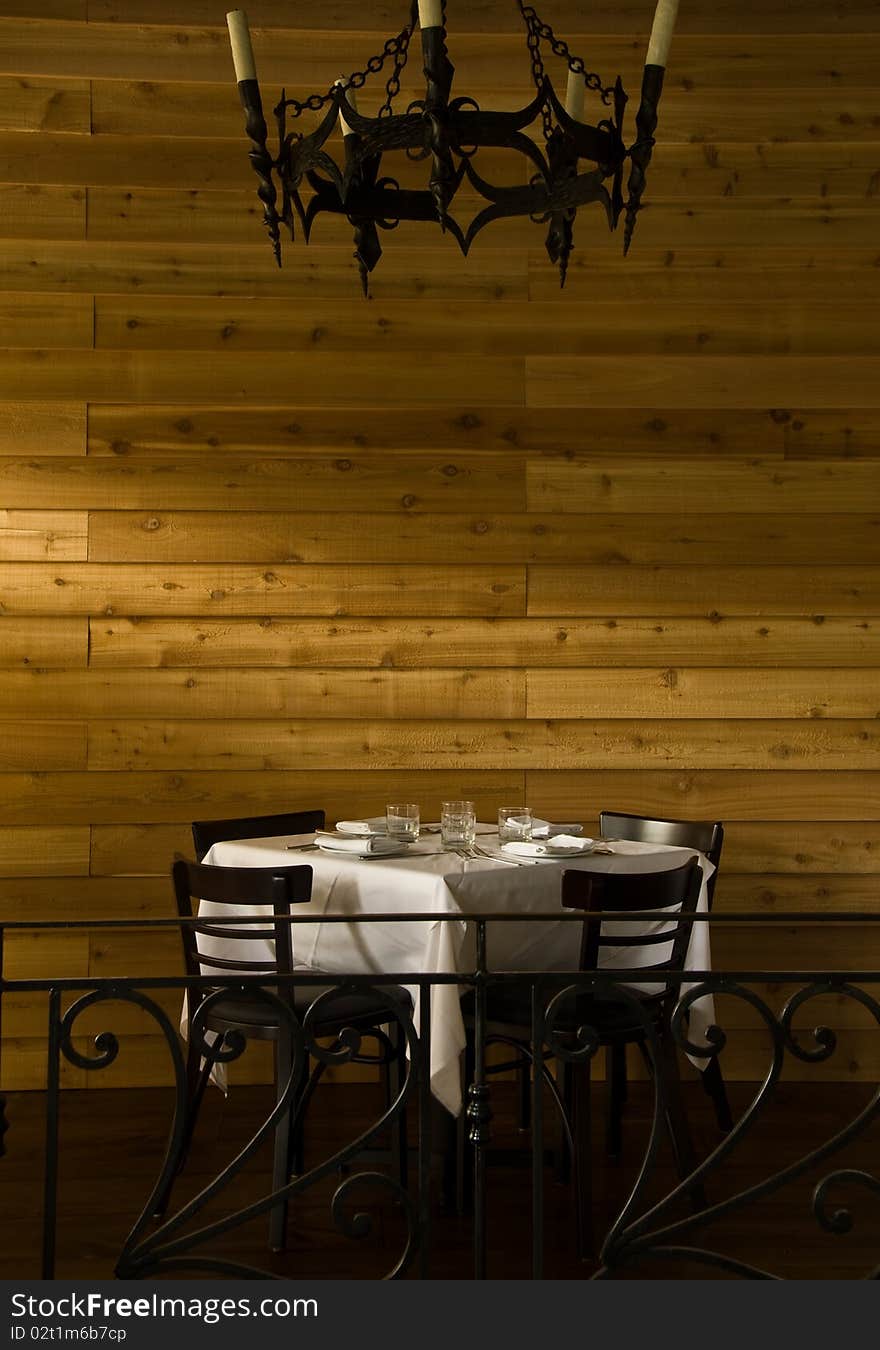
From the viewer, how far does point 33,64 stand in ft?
14.4

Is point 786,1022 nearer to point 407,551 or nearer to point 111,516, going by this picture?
point 407,551

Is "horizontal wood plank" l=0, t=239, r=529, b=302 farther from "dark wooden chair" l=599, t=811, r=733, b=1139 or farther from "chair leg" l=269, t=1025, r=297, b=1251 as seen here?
"chair leg" l=269, t=1025, r=297, b=1251

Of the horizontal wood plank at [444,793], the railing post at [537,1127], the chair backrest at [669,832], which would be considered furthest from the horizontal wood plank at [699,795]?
the railing post at [537,1127]

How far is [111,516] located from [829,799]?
2.62 m

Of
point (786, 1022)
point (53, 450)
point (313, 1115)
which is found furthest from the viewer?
point (53, 450)

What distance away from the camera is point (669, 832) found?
3.98 metres

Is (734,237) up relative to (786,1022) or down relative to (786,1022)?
up

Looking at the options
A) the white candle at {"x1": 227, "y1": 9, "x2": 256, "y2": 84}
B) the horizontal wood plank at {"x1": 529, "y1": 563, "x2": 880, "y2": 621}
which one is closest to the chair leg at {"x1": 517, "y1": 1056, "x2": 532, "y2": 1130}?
the horizontal wood plank at {"x1": 529, "y1": 563, "x2": 880, "y2": 621}

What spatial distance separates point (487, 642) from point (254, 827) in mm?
1021

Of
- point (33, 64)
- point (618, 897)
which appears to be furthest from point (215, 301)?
point (618, 897)

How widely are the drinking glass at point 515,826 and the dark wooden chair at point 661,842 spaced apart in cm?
47

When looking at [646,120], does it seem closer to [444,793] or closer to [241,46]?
[241,46]

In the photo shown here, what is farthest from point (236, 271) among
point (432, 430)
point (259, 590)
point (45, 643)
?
point (45, 643)

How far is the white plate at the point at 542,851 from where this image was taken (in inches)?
132
